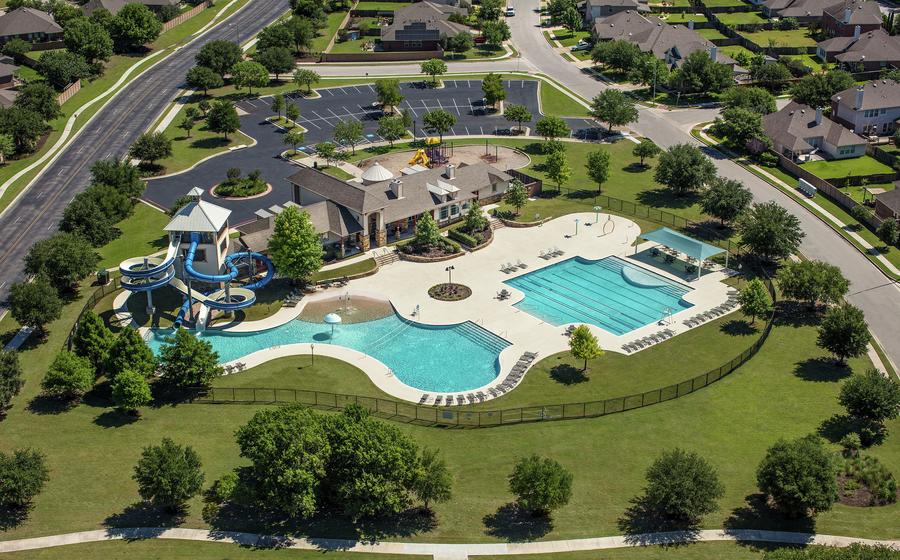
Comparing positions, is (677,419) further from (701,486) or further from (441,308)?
(441,308)

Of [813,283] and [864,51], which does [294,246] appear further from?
[864,51]

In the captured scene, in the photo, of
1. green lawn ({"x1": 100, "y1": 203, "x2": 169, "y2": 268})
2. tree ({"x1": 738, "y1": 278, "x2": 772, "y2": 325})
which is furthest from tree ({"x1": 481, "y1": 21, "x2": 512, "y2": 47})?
tree ({"x1": 738, "y1": 278, "x2": 772, "y2": 325})

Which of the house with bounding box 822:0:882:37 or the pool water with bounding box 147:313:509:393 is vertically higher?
the house with bounding box 822:0:882:37

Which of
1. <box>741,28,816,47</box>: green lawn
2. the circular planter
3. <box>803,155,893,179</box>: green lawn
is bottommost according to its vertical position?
<box>803,155,893,179</box>: green lawn

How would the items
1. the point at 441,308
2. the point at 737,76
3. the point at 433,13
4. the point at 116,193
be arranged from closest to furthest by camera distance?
the point at 441,308, the point at 116,193, the point at 737,76, the point at 433,13

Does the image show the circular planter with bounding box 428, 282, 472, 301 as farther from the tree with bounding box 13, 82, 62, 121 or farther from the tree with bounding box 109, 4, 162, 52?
the tree with bounding box 109, 4, 162, 52

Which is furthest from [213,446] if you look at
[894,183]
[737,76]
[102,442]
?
[737,76]
